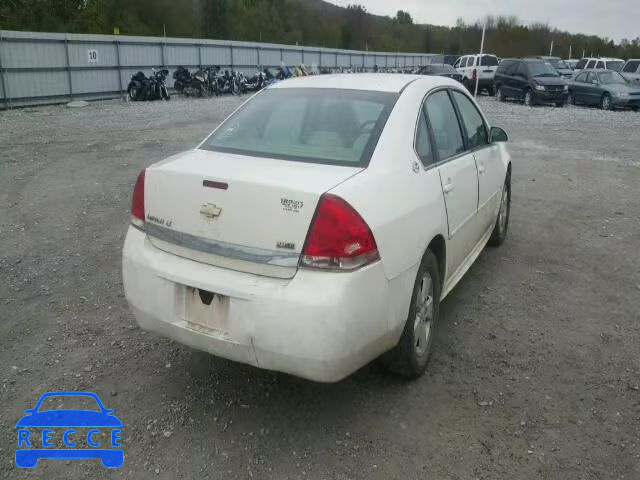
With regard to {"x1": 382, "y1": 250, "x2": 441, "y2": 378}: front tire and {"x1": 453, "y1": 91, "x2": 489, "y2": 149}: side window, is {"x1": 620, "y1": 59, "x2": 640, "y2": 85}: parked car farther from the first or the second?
{"x1": 382, "y1": 250, "x2": 441, "y2": 378}: front tire

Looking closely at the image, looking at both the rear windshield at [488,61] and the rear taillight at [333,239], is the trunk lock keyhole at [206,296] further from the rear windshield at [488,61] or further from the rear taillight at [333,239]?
the rear windshield at [488,61]

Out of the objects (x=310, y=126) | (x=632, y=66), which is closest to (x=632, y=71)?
(x=632, y=66)

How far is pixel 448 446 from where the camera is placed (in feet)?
9.41

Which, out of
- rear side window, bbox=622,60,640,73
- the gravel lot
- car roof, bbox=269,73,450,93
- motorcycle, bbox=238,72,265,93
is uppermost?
rear side window, bbox=622,60,640,73

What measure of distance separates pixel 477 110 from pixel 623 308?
6.53 feet

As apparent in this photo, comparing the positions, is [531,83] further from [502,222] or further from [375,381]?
[375,381]

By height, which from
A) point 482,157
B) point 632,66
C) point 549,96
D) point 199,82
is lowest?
point 549,96

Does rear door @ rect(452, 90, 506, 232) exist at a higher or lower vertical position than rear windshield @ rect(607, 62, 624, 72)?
lower

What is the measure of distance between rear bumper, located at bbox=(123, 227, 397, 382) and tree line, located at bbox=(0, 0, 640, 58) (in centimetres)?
2923

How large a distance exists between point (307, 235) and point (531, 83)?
22906 millimetres

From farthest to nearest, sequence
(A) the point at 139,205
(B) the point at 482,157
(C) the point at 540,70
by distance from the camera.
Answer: (C) the point at 540,70
(B) the point at 482,157
(A) the point at 139,205

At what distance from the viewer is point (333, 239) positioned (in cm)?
264

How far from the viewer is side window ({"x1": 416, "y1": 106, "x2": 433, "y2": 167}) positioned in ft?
11.3

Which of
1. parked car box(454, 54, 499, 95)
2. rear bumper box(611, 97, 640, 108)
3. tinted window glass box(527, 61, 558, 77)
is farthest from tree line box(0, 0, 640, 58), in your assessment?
rear bumper box(611, 97, 640, 108)
